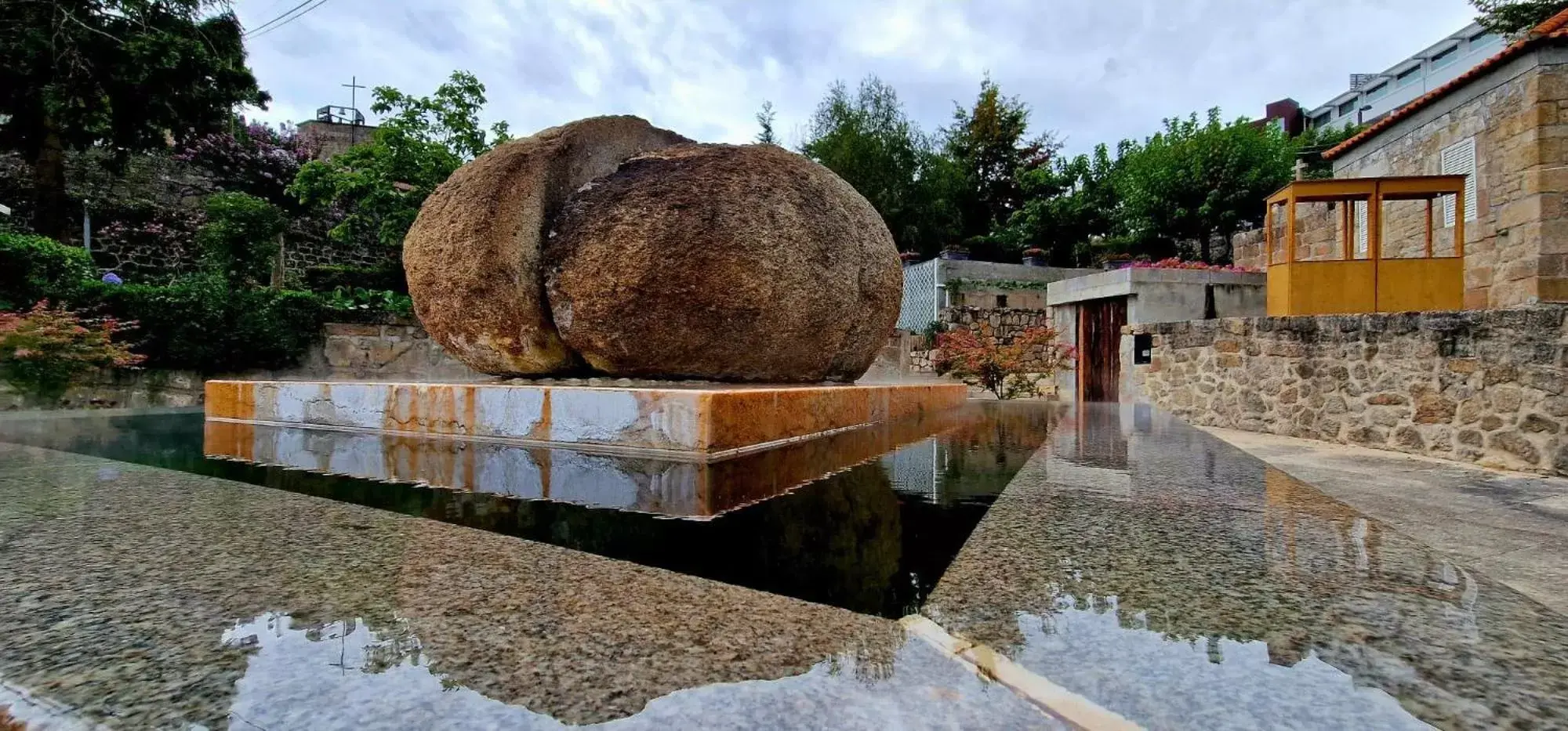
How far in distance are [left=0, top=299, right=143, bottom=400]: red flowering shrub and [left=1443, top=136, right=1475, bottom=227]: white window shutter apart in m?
17.4

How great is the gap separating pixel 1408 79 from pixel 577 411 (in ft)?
169

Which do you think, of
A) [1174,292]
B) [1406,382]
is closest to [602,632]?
[1406,382]

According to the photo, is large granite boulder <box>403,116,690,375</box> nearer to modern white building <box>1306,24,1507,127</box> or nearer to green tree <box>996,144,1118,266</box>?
green tree <box>996,144,1118,266</box>

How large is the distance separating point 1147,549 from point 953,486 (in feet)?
3.34

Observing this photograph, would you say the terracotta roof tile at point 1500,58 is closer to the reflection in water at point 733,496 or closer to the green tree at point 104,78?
the reflection in water at point 733,496

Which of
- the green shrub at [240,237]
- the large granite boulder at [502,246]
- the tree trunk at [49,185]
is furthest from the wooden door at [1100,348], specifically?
the tree trunk at [49,185]

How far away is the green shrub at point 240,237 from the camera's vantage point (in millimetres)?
11320

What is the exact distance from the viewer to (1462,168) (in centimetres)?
981

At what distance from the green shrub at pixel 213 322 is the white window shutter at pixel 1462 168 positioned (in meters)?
17.2

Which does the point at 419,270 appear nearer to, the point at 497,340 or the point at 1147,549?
the point at 497,340

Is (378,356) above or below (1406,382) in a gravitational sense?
above

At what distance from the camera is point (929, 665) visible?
1.06 m

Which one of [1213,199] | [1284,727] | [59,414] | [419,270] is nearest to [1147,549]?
[1284,727]

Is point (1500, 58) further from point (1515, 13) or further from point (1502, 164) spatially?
point (1515, 13)
